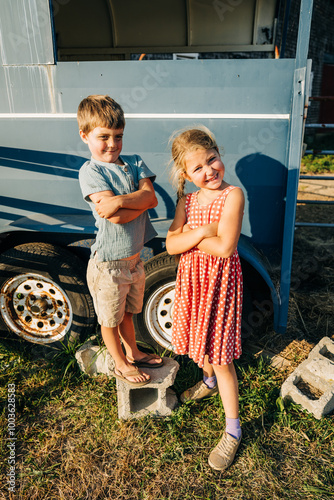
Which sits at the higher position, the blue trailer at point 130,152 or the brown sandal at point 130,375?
the blue trailer at point 130,152

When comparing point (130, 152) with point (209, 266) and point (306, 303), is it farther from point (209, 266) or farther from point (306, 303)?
point (306, 303)

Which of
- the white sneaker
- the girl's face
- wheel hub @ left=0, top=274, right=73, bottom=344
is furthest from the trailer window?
the white sneaker

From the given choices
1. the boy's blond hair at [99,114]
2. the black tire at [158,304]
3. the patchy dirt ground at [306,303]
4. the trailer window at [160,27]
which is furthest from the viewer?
the trailer window at [160,27]

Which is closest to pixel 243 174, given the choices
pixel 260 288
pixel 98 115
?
pixel 260 288

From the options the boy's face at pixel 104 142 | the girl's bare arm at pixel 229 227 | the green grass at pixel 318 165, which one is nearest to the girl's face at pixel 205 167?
the girl's bare arm at pixel 229 227

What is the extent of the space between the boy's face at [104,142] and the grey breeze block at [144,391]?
1.33m

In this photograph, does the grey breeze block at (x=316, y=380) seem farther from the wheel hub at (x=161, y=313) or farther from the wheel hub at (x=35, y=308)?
the wheel hub at (x=35, y=308)

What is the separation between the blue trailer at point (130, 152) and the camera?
7.45ft

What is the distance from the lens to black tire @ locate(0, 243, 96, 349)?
2607 millimetres

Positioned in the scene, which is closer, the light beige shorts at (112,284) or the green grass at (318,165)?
the light beige shorts at (112,284)

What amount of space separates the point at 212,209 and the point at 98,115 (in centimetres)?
73

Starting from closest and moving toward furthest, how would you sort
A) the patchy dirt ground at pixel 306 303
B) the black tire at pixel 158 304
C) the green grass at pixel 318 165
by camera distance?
the black tire at pixel 158 304, the patchy dirt ground at pixel 306 303, the green grass at pixel 318 165

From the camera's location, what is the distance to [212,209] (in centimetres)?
192

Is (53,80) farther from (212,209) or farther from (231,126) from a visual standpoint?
(212,209)
